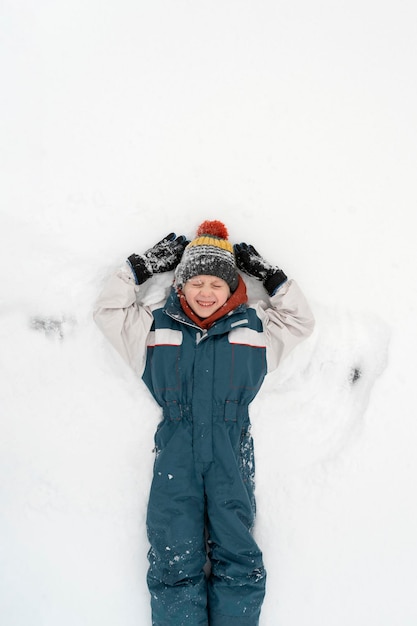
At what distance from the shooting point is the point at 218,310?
2.70m

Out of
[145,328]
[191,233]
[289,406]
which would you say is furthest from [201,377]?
[191,233]

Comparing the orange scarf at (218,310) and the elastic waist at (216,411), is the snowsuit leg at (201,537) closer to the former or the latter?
the elastic waist at (216,411)

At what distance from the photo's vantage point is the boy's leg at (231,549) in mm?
2584

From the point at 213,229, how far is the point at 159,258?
1.16ft

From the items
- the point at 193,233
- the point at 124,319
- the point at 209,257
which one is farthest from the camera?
the point at 193,233

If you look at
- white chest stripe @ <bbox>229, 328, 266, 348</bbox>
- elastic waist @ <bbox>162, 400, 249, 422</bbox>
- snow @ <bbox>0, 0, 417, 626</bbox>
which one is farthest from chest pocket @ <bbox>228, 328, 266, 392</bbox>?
snow @ <bbox>0, 0, 417, 626</bbox>

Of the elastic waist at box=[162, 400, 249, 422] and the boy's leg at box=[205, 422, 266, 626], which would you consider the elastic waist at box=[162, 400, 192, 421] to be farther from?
the boy's leg at box=[205, 422, 266, 626]

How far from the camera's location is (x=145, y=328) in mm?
2736

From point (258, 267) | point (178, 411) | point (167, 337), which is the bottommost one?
point (178, 411)

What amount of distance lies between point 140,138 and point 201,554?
243 cm

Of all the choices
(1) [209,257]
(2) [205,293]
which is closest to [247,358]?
(2) [205,293]

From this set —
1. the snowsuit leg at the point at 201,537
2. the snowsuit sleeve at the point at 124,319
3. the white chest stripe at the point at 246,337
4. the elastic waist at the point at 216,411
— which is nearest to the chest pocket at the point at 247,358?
the white chest stripe at the point at 246,337

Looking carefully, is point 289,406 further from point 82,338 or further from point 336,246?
point 82,338

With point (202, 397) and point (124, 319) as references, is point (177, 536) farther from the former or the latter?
point (124, 319)
